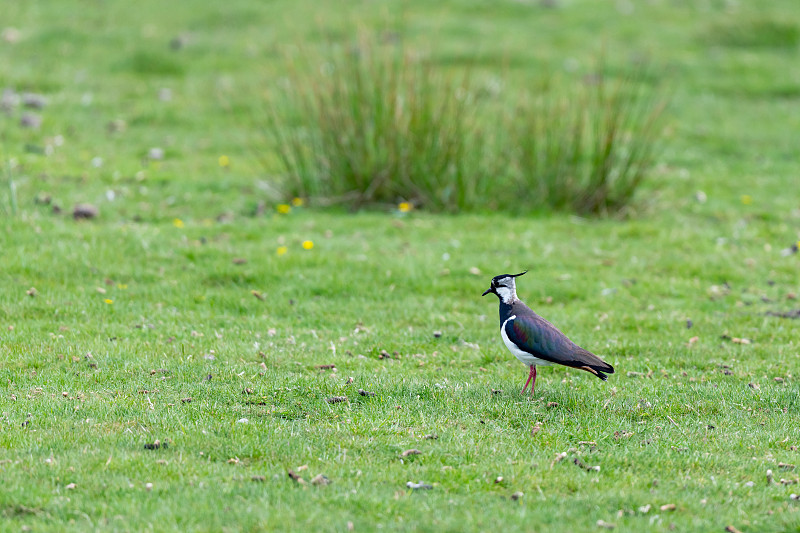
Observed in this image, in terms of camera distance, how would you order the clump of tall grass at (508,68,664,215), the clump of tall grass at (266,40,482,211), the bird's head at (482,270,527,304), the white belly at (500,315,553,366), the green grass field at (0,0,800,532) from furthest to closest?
the clump of tall grass at (508,68,664,215)
the clump of tall grass at (266,40,482,211)
the bird's head at (482,270,527,304)
the white belly at (500,315,553,366)
the green grass field at (0,0,800,532)

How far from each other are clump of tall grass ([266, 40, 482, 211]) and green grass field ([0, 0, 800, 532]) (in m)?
0.61

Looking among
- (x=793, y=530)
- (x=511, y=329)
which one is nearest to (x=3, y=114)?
(x=511, y=329)

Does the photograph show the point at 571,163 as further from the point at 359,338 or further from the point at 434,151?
the point at 359,338

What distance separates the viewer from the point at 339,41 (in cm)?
2239

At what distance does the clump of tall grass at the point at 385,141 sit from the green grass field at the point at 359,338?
613mm

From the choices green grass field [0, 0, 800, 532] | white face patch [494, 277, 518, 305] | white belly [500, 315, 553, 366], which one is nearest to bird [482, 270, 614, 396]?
white belly [500, 315, 553, 366]

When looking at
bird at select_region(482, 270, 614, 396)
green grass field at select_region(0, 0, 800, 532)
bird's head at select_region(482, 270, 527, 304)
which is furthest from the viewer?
bird's head at select_region(482, 270, 527, 304)

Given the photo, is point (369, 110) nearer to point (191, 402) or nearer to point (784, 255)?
point (784, 255)

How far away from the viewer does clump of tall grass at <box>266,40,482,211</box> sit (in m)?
13.7

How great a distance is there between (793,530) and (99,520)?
4125 mm

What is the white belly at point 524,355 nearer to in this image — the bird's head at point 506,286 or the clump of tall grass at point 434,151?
the bird's head at point 506,286

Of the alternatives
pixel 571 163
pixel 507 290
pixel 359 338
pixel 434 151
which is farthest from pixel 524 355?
pixel 571 163

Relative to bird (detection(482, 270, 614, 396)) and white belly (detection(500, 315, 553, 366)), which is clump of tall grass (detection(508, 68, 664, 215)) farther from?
white belly (detection(500, 315, 553, 366))

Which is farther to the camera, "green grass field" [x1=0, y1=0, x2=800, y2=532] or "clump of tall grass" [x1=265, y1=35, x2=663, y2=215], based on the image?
"clump of tall grass" [x1=265, y1=35, x2=663, y2=215]
